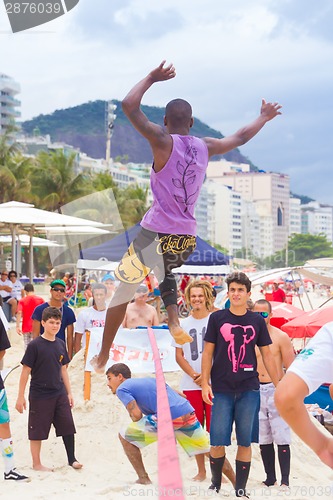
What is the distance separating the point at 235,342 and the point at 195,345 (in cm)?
133

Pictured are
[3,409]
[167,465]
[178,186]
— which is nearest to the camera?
[167,465]

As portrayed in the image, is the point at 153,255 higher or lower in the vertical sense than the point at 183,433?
higher

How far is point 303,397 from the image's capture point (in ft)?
8.00

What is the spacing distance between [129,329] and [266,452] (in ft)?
7.54

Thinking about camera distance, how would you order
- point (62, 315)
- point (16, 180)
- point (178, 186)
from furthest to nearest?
1. point (16, 180)
2. point (62, 315)
3. point (178, 186)

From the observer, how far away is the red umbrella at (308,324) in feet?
33.3

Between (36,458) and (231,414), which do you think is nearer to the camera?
(231,414)

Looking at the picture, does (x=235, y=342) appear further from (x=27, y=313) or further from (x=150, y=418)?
(x=27, y=313)

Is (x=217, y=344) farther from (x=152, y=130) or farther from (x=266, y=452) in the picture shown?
(x=152, y=130)

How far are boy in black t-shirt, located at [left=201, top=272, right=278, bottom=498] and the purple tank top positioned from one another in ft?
4.97

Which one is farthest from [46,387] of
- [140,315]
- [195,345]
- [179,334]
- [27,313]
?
[27,313]

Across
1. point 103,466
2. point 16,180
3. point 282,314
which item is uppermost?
point 16,180

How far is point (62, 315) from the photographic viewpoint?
8.44 m

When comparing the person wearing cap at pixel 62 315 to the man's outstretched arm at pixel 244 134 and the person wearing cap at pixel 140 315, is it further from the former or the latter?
the man's outstretched arm at pixel 244 134
